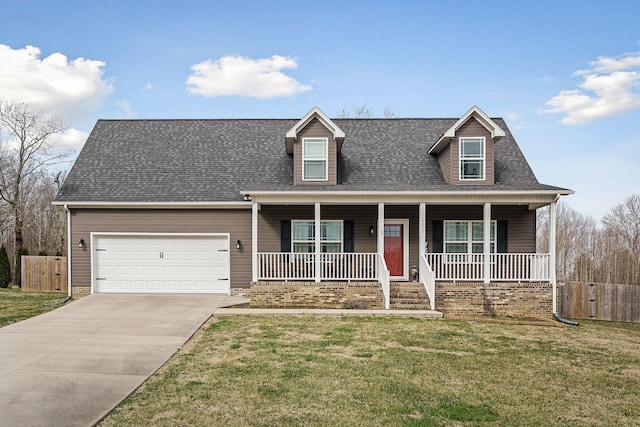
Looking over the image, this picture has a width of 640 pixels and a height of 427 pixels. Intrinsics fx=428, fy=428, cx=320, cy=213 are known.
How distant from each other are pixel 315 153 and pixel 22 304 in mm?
10656

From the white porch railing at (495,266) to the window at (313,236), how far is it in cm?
312

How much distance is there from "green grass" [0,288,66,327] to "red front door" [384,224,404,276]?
10796mm

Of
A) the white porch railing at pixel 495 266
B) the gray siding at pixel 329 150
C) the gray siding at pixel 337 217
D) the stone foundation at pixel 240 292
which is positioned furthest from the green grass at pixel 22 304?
the white porch railing at pixel 495 266

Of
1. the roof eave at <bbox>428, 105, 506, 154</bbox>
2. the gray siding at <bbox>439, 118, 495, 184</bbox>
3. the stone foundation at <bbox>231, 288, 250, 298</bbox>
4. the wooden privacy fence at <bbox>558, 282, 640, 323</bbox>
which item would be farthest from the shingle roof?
the wooden privacy fence at <bbox>558, 282, 640, 323</bbox>

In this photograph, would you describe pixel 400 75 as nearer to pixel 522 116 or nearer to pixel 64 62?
pixel 522 116

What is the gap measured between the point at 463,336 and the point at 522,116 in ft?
44.3

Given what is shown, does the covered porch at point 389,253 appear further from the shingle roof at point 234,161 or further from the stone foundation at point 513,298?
the shingle roof at point 234,161

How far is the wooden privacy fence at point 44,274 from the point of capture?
642 inches

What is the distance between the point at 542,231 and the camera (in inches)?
1496

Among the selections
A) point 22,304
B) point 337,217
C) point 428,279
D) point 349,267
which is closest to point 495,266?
point 428,279

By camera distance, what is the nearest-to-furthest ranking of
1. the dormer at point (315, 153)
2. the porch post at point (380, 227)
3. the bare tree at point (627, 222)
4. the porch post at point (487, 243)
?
the porch post at point (487, 243), the porch post at point (380, 227), the dormer at point (315, 153), the bare tree at point (627, 222)

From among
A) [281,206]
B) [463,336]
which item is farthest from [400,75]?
[463,336]

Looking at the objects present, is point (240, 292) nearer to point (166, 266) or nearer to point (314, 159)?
point (166, 266)

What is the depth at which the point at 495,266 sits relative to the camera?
13.9 metres
